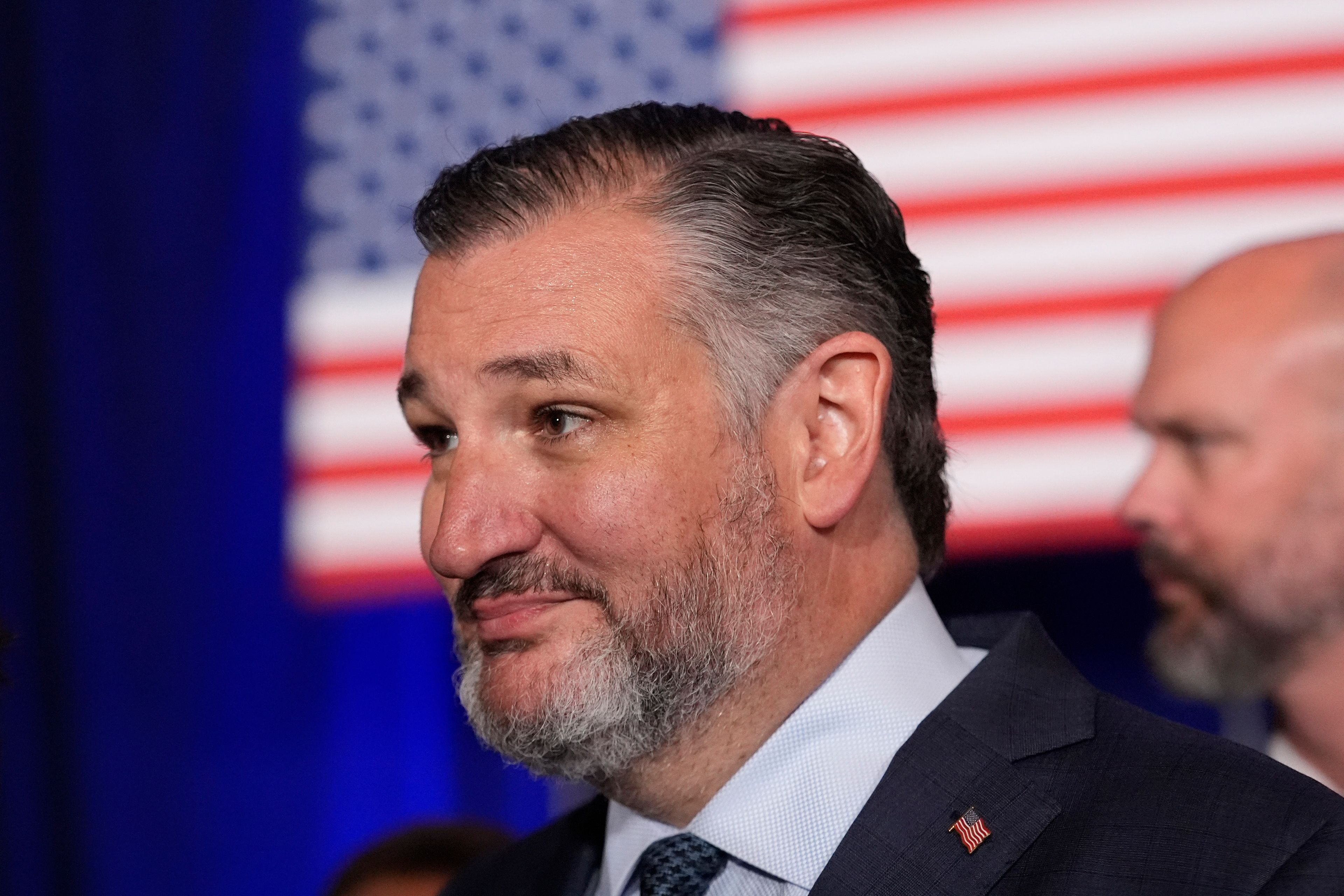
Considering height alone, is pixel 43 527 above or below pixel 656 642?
below

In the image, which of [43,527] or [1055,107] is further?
[43,527]

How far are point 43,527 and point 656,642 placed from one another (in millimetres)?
2298

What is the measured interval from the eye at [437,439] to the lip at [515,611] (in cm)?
19

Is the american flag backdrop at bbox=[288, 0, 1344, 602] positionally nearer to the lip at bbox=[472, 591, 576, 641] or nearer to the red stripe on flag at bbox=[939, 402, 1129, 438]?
the red stripe on flag at bbox=[939, 402, 1129, 438]

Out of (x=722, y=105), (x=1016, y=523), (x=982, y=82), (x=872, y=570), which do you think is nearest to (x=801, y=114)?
(x=722, y=105)

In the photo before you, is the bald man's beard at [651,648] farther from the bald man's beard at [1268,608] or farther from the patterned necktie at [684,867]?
the bald man's beard at [1268,608]

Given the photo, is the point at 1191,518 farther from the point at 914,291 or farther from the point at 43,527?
the point at 43,527

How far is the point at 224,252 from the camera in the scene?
11.0ft

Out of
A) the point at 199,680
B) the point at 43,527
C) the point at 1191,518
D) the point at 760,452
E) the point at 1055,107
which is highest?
the point at 1055,107

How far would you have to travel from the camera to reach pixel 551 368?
58.0 inches

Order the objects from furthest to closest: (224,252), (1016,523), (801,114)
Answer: (224,252)
(801,114)
(1016,523)

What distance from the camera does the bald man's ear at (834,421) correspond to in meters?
1.56

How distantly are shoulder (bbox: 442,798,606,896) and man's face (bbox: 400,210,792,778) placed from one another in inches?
10.4

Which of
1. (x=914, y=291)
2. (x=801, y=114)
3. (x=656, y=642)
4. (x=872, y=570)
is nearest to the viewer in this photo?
(x=656, y=642)
